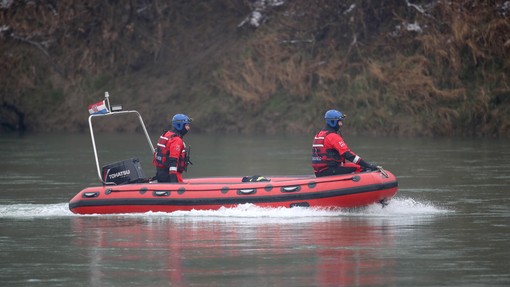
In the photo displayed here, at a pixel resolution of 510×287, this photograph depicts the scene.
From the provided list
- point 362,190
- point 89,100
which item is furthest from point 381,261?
point 89,100

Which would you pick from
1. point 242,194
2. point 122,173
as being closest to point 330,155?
point 242,194

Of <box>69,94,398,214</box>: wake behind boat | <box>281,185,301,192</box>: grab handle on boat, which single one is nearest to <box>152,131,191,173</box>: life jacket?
<box>69,94,398,214</box>: wake behind boat

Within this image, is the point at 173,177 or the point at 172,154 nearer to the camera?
the point at 172,154

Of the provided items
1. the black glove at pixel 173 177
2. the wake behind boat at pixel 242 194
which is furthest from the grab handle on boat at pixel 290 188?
the black glove at pixel 173 177

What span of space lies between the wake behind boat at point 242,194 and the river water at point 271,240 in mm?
166

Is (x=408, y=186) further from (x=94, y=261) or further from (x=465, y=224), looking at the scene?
(x=94, y=261)

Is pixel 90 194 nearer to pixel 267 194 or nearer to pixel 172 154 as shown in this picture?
pixel 172 154

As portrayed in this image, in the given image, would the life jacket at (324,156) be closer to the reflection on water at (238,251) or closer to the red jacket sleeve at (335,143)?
the red jacket sleeve at (335,143)

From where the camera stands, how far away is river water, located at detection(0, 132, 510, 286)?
12273 mm

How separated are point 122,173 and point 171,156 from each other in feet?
3.35

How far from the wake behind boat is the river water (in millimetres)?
166

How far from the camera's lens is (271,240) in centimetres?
1483

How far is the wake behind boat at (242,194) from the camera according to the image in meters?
17.7

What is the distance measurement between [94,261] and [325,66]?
30.0 m
